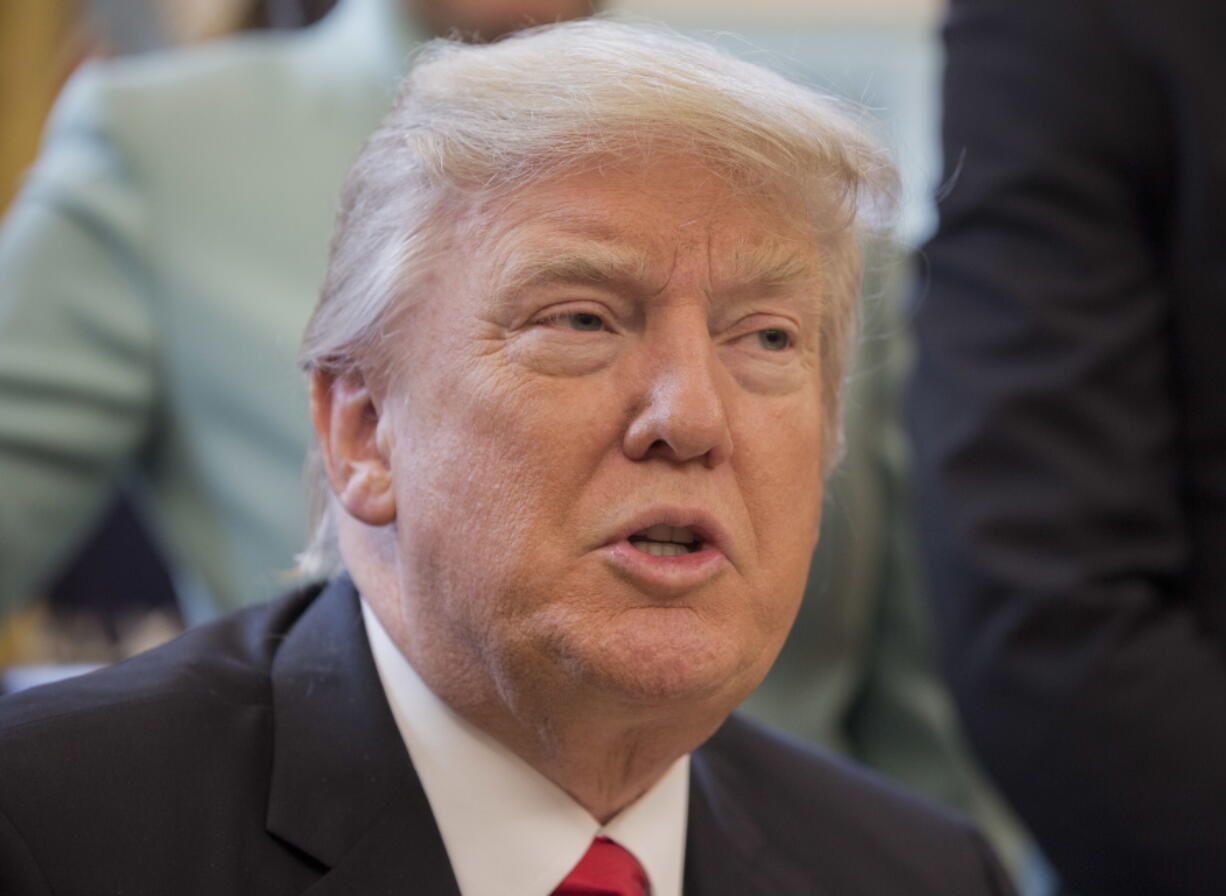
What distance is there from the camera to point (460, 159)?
1.19m

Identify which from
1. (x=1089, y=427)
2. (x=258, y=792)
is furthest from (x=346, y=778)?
(x=1089, y=427)

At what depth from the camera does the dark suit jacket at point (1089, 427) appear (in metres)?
1.67

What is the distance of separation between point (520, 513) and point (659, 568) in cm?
10

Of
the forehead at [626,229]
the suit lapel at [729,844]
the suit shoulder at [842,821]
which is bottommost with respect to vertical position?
the suit shoulder at [842,821]

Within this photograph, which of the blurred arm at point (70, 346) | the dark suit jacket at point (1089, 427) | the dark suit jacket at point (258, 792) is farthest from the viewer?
the blurred arm at point (70, 346)

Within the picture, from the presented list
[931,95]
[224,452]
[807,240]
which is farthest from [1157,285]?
[931,95]

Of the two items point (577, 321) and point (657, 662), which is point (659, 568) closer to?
point (657, 662)

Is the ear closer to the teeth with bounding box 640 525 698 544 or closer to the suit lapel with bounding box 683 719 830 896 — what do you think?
the teeth with bounding box 640 525 698 544

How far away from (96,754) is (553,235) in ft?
1.62

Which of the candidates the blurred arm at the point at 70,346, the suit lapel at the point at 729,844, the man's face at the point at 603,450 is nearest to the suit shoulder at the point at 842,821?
the suit lapel at the point at 729,844

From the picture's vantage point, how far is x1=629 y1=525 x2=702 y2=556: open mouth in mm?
1128

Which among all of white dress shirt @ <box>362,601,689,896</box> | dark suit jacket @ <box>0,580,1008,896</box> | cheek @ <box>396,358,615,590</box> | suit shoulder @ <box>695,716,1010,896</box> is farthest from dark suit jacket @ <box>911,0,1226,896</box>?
cheek @ <box>396,358,615,590</box>

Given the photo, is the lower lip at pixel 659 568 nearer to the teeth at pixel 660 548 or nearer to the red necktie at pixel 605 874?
the teeth at pixel 660 548

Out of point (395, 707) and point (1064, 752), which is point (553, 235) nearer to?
point (395, 707)
